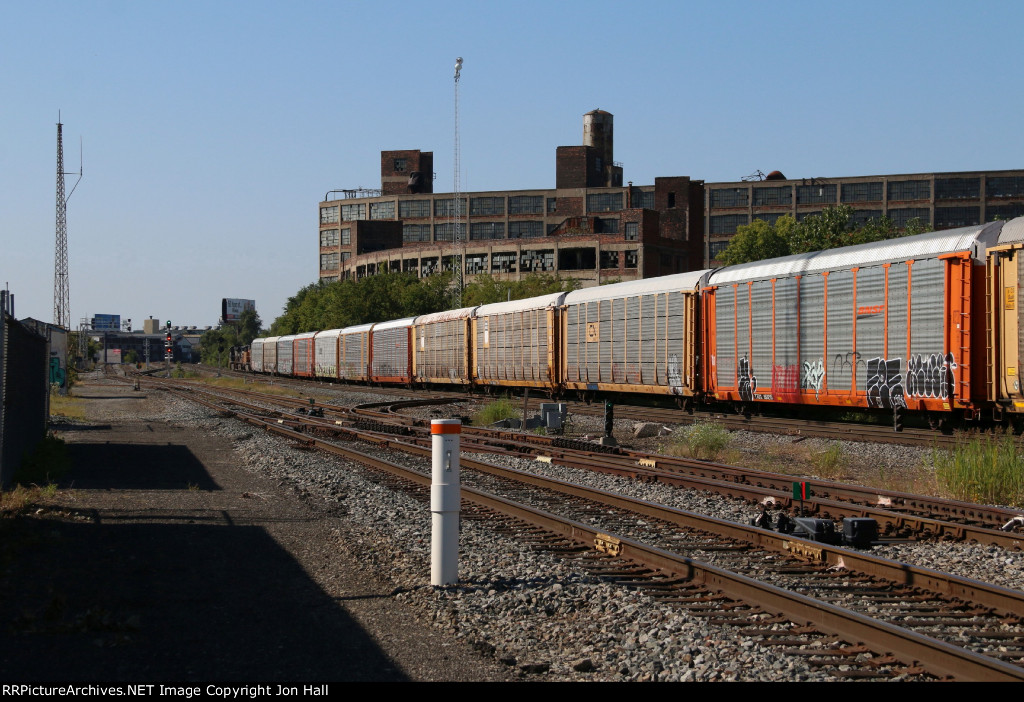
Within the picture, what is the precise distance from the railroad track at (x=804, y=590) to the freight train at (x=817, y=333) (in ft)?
24.5

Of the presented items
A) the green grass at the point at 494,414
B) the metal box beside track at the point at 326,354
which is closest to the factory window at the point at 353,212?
the metal box beside track at the point at 326,354

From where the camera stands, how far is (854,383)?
58.4ft

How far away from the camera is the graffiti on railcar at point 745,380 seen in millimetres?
20953

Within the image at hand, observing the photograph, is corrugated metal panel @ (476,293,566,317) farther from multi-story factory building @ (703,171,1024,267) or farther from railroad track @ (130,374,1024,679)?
multi-story factory building @ (703,171,1024,267)

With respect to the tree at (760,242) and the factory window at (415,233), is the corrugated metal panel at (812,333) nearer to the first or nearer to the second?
the tree at (760,242)

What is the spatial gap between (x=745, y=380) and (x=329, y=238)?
114 metres

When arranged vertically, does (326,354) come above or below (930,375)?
above

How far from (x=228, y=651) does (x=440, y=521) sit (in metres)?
2.09

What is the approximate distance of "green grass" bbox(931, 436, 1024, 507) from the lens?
1129cm

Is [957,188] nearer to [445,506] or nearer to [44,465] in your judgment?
[44,465]

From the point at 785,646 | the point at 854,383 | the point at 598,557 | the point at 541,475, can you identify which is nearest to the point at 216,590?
the point at 598,557

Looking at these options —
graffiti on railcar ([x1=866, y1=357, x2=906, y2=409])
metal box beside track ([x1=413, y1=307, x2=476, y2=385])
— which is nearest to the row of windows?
metal box beside track ([x1=413, y1=307, x2=476, y2=385])

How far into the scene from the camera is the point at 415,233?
121062mm

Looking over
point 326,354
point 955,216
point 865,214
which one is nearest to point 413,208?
point 865,214
